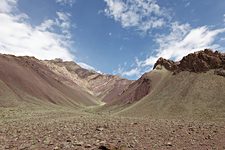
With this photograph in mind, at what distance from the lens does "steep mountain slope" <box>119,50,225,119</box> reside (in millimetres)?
41688

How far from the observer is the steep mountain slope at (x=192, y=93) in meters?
41.7

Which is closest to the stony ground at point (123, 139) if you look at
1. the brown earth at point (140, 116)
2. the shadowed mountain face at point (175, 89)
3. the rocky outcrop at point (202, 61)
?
the brown earth at point (140, 116)

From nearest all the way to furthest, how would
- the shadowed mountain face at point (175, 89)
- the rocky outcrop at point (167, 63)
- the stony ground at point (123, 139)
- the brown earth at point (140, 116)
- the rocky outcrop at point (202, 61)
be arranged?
the stony ground at point (123, 139)
the brown earth at point (140, 116)
the shadowed mountain face at point (175, 89)
the rocky outcrop at point (202, 61)
the rocky outcrop at point (167, 63)

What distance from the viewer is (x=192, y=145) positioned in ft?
47.3

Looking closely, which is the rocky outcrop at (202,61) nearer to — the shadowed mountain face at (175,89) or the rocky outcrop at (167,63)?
the shadowed mountain face at (175,89)

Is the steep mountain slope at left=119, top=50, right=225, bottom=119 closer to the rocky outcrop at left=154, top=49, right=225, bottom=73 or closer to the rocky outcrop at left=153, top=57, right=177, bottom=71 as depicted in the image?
the rocky outcrop at left=154, top=49, right=225, bottom=73

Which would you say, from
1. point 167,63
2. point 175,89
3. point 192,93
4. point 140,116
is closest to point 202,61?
point 175,89

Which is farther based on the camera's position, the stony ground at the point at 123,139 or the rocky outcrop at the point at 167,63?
the rocky outcrop at the point at 167,63

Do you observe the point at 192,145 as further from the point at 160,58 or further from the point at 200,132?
the point at 160,58

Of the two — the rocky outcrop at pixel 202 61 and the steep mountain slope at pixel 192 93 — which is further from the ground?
the rocky outcrop at pixel 202 61

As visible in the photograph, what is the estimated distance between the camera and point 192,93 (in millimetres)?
49438

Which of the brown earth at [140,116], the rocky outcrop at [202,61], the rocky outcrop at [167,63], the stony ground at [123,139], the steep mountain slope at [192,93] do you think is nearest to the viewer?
the stony ground at [123,139]

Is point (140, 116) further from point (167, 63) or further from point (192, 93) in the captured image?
point (167, 63)

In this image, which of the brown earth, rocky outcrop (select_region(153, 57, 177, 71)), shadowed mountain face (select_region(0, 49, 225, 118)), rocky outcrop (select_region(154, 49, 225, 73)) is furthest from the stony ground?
rocky outcrop (select_region(153, 57, 177, 71))
